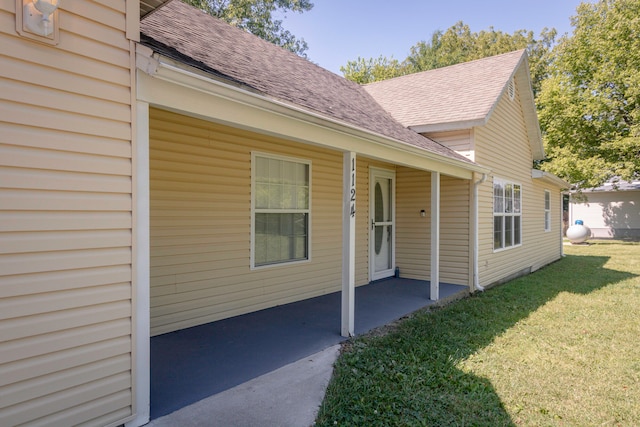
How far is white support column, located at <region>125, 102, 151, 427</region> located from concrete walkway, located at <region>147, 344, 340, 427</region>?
207 mm

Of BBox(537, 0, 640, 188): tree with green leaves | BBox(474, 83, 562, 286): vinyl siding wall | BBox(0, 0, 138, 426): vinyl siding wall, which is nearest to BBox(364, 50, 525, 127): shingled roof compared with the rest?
BBox(474, 83, 562, 286): vinyl siding wall

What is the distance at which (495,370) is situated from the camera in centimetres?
406

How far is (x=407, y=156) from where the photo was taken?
573 centimetres

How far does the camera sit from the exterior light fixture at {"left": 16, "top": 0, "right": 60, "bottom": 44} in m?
2.19

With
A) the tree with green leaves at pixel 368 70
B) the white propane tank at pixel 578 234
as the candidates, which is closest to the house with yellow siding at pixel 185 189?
the white propane tank at pixel 578 234

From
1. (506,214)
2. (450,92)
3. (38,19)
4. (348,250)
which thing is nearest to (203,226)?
(348,250)

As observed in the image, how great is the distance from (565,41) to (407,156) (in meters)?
20.3

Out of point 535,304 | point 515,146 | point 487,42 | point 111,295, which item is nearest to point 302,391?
point 111,295

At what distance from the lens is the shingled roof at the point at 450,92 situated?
8.12 m

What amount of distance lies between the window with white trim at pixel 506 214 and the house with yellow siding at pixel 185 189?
0.08m

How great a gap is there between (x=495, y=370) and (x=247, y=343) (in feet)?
8.76

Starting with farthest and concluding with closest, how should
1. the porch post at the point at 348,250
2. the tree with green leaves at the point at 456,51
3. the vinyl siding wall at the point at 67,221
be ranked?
the tree with green leaves at the point at 456,51 → the porch post at the point at 348,250 → the vinyl siding wall at the point at 67,221

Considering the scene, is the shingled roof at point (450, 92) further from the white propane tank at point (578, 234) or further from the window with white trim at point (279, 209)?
the white propane tank at point (578, 234)

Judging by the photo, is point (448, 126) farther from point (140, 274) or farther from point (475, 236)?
point (140, 274)
